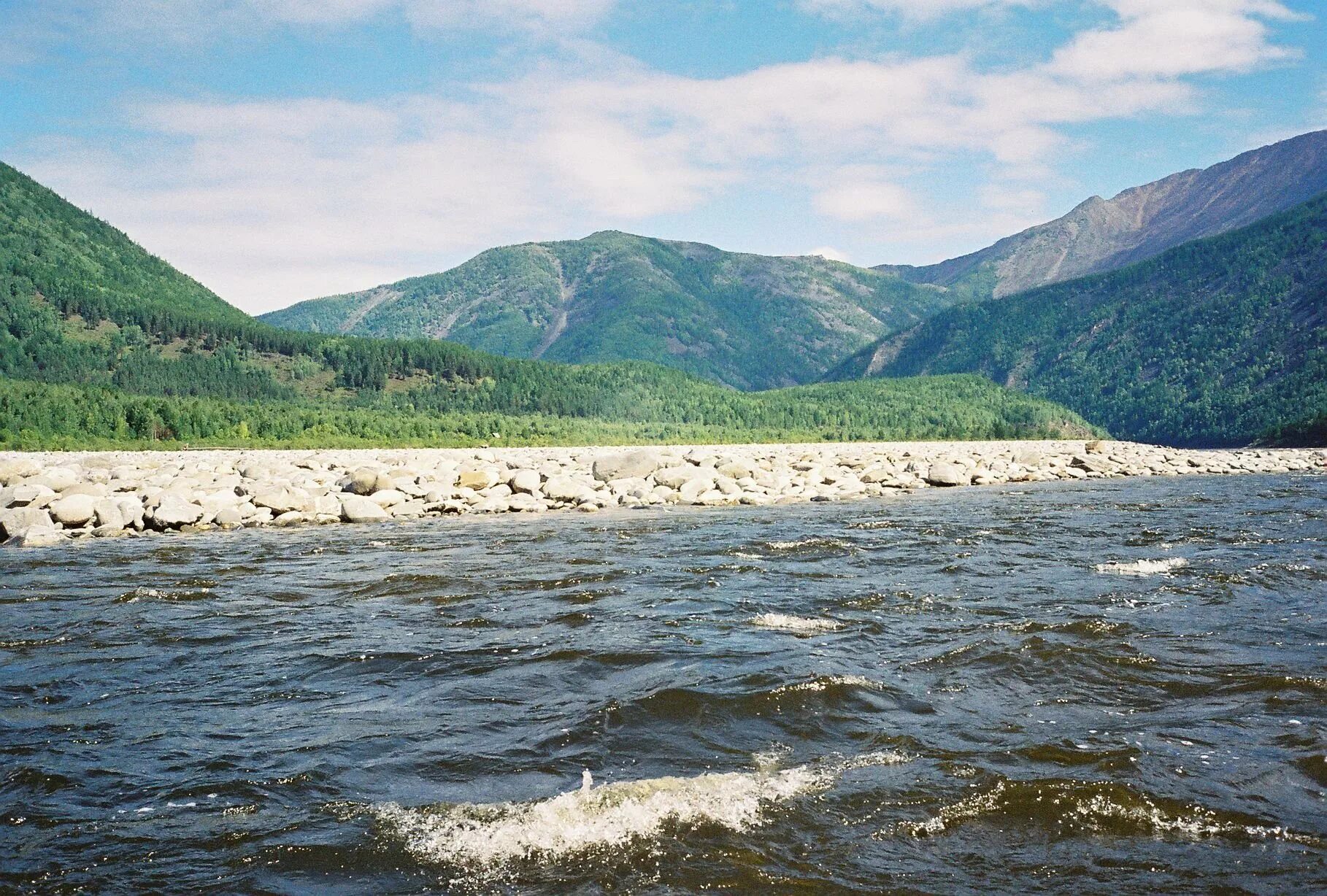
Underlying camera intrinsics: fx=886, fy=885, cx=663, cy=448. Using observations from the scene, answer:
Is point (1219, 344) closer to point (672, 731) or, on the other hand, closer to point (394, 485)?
point (394, 485)

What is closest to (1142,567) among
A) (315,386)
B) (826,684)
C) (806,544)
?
(806,544)

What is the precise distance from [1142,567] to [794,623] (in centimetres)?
762

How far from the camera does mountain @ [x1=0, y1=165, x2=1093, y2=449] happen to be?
87750 mm

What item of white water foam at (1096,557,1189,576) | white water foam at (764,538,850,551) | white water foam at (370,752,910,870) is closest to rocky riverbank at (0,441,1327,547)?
white water foam at (764,538,850,551)

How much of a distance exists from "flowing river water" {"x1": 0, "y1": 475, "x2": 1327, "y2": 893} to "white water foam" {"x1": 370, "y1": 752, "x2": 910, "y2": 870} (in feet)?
0.09

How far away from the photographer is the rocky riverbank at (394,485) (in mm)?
23625

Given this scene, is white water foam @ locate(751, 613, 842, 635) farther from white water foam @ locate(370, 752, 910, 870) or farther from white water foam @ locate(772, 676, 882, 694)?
white water foam @ locate(370, 752, 910, 870)

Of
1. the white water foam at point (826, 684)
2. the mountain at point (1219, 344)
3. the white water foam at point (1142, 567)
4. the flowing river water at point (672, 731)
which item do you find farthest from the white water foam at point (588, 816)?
the mountain at point (1219, 344)

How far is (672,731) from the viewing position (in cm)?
750

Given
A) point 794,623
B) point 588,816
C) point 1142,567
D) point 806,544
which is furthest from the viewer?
point 806,544

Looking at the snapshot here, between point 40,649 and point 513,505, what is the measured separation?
18.8 m

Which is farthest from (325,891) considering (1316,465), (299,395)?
(299,395)

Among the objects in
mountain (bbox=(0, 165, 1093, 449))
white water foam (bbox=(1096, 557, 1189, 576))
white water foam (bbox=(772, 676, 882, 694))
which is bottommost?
white water foam (bbox=(772, 676, 882, 694))

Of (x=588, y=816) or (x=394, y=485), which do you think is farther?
(x=394, y=485)
